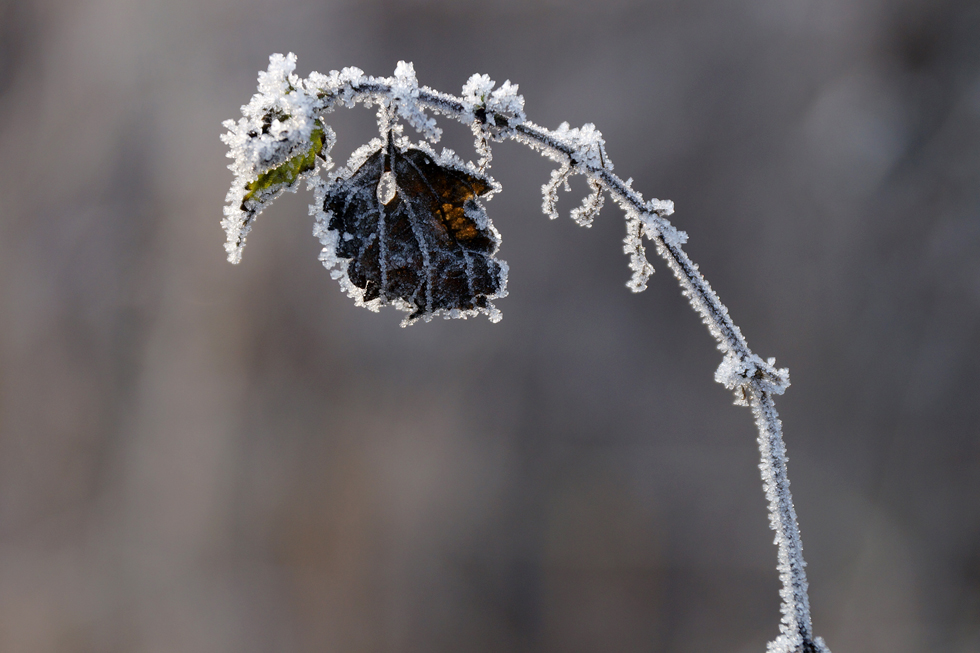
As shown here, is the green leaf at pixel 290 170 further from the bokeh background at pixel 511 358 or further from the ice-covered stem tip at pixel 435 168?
the bokeh background at pixel 511 358

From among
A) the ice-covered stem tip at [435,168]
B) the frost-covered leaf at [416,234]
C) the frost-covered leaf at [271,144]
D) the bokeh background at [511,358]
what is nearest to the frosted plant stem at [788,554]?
the ice-covered stem tip at [435,168]

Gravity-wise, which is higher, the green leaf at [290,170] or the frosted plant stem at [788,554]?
the green leaf at [290,170]

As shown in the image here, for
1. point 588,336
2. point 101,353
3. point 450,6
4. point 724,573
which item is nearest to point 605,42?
point 450,6

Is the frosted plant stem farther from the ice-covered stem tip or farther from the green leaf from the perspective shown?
the green leaf

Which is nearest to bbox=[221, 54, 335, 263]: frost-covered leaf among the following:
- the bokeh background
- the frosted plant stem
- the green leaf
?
the green leaf

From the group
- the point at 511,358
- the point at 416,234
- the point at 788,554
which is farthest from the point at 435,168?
the point at 511,358

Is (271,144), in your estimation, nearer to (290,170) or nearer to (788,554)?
(290,170)
